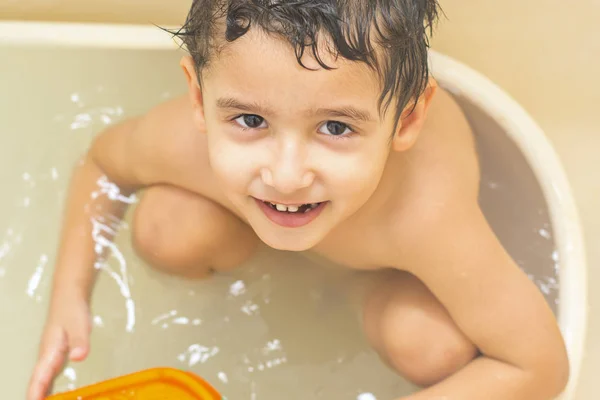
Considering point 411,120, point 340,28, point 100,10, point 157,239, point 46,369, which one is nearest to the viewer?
point 340,28

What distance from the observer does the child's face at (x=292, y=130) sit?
0.62 metres

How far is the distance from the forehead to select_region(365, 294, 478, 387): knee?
0.36m

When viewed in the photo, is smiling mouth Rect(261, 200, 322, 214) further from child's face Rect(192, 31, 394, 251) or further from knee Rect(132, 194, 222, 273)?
knee Rect(132, 194, 222, 273)

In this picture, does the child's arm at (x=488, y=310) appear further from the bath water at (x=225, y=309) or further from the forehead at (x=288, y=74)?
the forehead at (x=288, y=74)

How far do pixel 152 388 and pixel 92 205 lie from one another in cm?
33

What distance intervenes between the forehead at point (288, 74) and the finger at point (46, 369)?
0.45 metres

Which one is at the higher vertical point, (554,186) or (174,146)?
(554,186)

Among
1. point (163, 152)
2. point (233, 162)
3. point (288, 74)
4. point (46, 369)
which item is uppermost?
point (288, 74)

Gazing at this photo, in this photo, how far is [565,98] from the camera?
125 cm

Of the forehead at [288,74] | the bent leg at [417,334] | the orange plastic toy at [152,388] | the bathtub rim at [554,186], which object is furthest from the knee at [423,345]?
the forehead at [288,74]

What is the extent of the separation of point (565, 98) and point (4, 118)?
3.20ft

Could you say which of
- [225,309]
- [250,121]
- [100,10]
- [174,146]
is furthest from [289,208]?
[100,10]

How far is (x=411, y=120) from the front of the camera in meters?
0.74

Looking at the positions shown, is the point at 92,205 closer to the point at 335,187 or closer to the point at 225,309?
the point at 225,309
